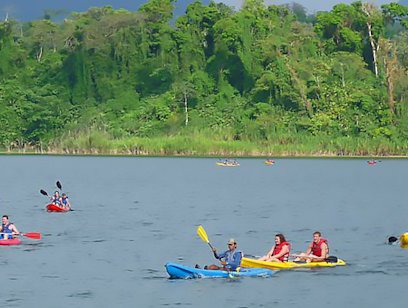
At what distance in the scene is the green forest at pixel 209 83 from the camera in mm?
114250

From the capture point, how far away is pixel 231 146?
11244 centimetres

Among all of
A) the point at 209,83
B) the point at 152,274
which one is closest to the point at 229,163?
the point at 209,83

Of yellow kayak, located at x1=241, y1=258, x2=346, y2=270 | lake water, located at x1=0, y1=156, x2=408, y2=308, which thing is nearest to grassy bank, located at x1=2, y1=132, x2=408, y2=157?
lake water, located at x1=0, y1=156, x2=408, y2=308

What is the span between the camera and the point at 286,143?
113 m

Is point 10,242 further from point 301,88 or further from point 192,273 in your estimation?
point 301,88

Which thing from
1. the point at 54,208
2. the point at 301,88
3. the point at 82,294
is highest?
the point at 301,88

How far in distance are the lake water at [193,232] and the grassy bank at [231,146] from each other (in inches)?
559

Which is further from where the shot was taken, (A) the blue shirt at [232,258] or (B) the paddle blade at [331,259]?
(B) the paddle blade at [331,259]

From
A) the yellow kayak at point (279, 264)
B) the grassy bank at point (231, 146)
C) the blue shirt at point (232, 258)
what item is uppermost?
the grassy bank at point (231, 146)

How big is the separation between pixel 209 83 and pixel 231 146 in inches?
719

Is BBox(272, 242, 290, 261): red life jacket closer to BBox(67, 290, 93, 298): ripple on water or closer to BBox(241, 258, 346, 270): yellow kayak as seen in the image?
BBox(241, 258, 346, 270): yellow kayak

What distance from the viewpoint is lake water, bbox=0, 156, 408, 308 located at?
30625 mm

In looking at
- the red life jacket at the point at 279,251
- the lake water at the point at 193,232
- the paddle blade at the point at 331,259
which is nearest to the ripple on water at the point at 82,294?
the lake water at the point at 193,232

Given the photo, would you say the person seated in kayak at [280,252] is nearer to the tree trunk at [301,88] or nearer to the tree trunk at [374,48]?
the tree trunk at [301,88]
